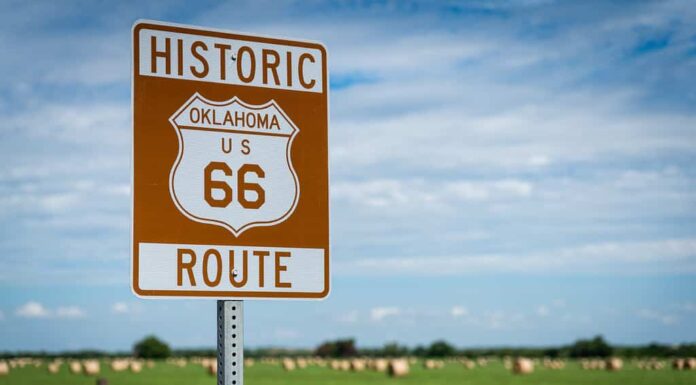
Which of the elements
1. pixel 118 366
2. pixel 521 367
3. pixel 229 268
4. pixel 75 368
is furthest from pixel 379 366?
pixel 229 268

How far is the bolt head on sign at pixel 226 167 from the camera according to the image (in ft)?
15.1

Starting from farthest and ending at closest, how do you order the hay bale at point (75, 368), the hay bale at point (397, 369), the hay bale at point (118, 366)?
the hay bale at point (118, 366)
the hay bale at point (75, 368)
the hay bale at point (397, 369)

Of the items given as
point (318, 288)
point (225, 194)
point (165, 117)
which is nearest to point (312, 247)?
point (318, 288)

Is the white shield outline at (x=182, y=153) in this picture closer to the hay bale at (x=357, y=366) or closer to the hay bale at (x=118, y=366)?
the hay bale at (x=357, y=366)

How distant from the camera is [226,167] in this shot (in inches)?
185

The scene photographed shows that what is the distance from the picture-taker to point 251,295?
473 cm

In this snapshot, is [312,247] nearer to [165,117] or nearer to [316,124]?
[316,124]

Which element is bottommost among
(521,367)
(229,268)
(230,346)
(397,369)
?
(521,367)

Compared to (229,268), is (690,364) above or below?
below

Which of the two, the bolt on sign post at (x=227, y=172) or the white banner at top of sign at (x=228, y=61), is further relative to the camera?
the white banner at top of sign at (x=228, y=61)

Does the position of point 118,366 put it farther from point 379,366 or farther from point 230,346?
point 230,346

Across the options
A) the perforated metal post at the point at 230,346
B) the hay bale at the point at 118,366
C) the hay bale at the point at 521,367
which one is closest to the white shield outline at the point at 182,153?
the perforated metal post at the point at 230,346

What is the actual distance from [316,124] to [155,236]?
3.34ft

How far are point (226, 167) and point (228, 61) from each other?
549mm
